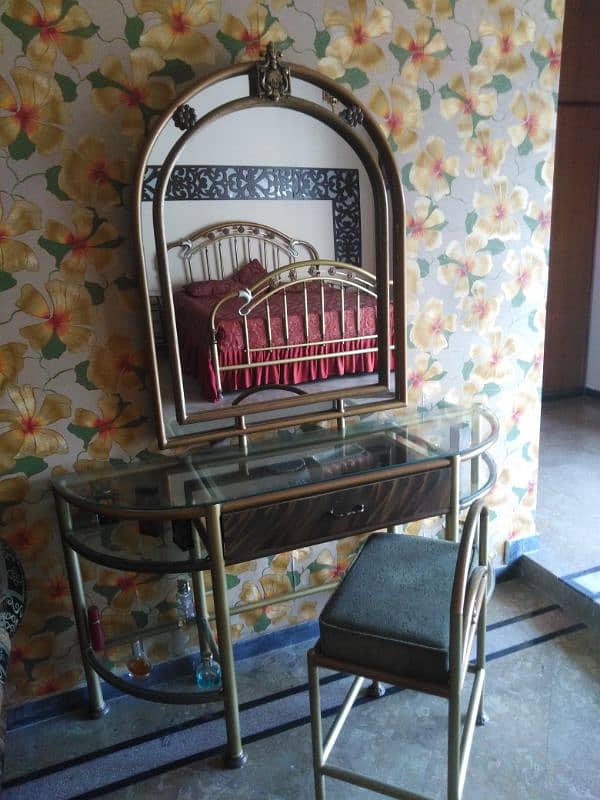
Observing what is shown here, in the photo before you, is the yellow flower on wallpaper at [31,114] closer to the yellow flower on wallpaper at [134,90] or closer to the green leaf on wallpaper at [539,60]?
the yellow flower on wallpaper at [134,90]

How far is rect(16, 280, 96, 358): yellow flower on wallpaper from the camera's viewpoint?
145cm

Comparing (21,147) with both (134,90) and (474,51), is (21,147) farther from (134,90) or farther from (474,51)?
(474,51)

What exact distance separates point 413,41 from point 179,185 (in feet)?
2.65

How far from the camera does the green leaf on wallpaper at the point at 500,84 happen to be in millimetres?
1743

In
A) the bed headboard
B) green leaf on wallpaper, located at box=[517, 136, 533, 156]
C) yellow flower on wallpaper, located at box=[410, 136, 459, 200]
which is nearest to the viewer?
the bed headboard

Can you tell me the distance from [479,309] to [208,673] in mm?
1451

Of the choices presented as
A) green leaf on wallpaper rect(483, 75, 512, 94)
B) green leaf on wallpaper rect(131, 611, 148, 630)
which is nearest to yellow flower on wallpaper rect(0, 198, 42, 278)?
green leaf on wallpaper rect(131, 611, 148, 630)

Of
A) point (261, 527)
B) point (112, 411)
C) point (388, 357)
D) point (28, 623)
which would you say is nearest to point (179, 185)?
point (112, 411)

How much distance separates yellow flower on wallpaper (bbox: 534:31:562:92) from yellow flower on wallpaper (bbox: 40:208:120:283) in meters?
1.42

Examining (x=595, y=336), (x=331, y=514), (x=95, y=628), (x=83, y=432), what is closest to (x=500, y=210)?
(x=331, y=514)

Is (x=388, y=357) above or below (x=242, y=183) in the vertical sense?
below

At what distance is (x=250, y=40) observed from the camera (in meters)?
1.49

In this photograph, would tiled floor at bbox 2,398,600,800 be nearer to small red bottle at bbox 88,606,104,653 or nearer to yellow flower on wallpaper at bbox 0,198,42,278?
small red bottle at bbox 88,606,104,653

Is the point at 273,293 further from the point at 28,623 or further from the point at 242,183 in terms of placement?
the point at 28,623
